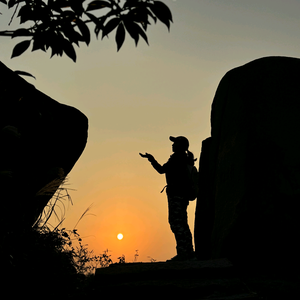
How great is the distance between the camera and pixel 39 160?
14.6 ft

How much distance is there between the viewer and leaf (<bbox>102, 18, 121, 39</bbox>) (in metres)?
1.48

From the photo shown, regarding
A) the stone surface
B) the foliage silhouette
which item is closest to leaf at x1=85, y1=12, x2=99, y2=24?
the foliage silhouette

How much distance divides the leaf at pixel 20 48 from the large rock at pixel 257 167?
210cm

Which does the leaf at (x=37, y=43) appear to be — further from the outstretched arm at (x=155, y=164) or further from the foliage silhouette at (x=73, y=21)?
the outstretched arm at (x=155, y=164)

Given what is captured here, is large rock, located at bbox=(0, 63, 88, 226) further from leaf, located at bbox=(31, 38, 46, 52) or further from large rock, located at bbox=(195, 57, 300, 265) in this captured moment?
large rock, located at bbox=(195, 57, 300, 265)

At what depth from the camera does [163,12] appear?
1.41 meters

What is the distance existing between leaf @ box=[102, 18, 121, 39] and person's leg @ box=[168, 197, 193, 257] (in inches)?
144

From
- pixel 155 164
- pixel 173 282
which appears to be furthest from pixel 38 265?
pixel 155 164

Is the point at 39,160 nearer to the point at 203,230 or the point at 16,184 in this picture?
the point at 16,184

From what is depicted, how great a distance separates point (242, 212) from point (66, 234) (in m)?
1.94

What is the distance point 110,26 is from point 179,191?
3.64m

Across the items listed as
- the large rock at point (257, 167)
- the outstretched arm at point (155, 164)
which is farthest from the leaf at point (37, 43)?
the outstretched arm at point (155, 164)

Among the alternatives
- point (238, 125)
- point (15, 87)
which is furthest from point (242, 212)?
point (15, 87)

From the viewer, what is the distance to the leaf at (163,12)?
1.40 m
